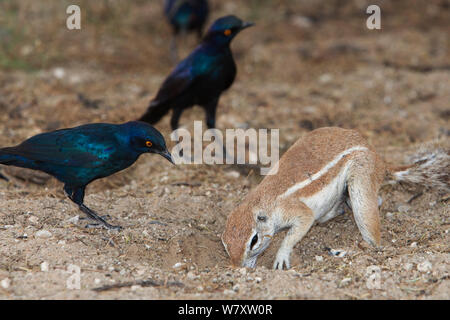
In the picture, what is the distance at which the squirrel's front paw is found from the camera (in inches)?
174

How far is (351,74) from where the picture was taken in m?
9.12

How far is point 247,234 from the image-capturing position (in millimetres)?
4258

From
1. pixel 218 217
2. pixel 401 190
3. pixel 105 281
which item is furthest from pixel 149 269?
pixel 401 190

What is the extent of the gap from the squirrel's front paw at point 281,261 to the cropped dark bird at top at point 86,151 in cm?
120

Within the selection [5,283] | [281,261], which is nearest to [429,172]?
[281,261]

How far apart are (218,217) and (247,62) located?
4.85m

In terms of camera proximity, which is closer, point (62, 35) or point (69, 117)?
point (69, 117)

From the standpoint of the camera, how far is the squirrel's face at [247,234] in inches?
167

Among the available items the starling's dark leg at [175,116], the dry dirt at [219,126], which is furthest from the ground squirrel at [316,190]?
the starling's dark leg at [175,116]

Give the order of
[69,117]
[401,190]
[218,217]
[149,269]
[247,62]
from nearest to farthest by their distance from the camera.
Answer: [149,269]
[218,217]
[401,190]
[69,117]
[247,62]

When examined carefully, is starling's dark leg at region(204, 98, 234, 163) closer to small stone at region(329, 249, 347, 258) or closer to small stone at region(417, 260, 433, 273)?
small stone at region(329, 249, 347, 258)

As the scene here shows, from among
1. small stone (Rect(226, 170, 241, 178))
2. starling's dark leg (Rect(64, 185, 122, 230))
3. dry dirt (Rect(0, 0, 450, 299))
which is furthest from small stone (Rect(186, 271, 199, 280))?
small stone (Rect(226, 170, 241, 178))
